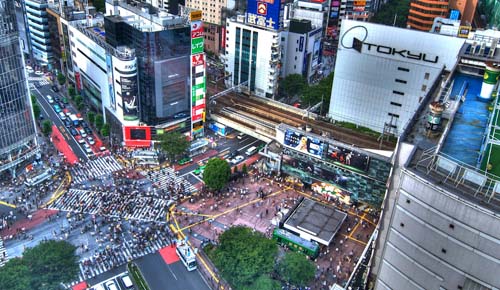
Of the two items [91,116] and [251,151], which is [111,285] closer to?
[251,151]

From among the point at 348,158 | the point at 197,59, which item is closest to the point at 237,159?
the point at 197,59

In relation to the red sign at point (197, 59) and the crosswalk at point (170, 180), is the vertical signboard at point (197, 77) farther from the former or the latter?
the crosswalk at point (170, 180)

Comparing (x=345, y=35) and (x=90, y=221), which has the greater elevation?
(x=345, y=35)

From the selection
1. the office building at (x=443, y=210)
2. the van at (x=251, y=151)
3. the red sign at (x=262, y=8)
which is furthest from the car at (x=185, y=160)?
the office building at (x=443, y=210)

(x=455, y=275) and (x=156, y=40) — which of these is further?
(x=156, y=40)

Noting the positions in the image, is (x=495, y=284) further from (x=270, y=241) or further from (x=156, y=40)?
(x=156, y=40)

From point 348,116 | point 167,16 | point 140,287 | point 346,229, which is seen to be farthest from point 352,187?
point 167,16
